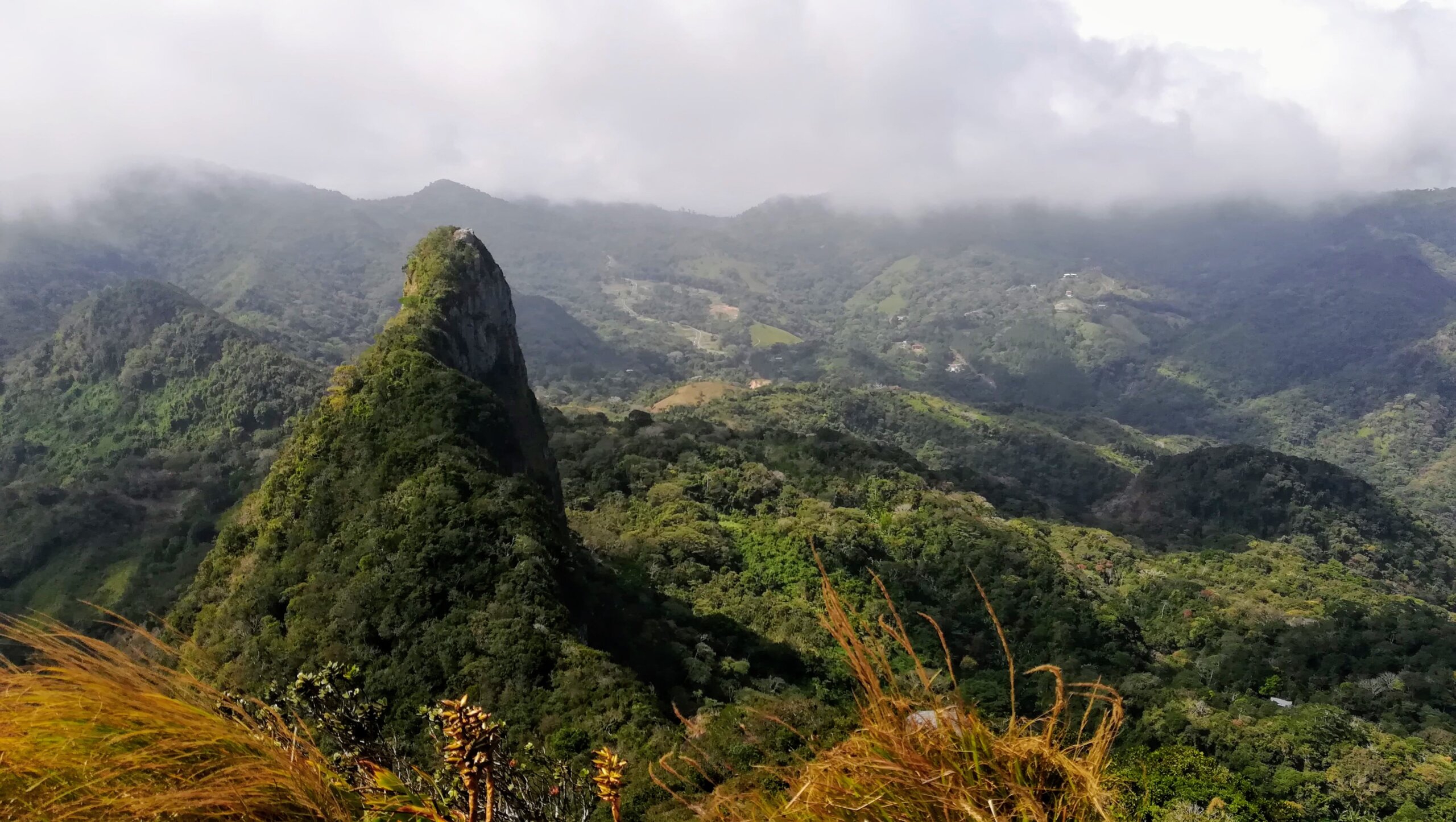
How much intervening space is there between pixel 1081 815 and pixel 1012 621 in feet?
163

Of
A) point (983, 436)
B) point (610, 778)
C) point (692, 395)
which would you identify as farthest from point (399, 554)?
point (983, 436)

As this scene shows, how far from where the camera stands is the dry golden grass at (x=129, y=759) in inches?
97.3

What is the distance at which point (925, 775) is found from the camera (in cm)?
273

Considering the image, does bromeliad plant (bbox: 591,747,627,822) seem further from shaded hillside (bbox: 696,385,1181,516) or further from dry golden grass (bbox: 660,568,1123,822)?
shaded hillside (bbox: 696,385,1181,516)

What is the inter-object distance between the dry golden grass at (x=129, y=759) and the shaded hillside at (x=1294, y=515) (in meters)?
101

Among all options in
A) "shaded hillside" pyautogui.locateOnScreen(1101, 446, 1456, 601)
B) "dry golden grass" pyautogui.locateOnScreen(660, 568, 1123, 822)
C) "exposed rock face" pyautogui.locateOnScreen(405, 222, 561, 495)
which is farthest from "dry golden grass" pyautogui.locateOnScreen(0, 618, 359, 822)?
"shaded hillside" pyautogui.locateOnScreen(1101, 446, 1456, 601)

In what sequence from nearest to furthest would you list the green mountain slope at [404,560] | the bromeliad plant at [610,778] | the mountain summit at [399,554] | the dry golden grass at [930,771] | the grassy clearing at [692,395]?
the dry golden grass at [930,771] → the bromeliad plant at [610,778] → the green mountain slope at [404,560] → the mountain summit at [399,554] → the grassy clearing at [692,395]

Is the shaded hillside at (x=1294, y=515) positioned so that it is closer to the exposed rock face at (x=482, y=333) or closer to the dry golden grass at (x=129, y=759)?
the exposed rock face at (x=482, y=333)

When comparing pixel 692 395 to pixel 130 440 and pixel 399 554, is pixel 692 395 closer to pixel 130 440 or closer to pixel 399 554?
pixel 130 440

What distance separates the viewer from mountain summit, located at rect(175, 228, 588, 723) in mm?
23641

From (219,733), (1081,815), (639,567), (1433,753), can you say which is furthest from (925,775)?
(1433,753)

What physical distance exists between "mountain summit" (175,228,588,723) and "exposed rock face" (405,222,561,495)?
3751mm

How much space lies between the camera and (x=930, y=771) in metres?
2.74

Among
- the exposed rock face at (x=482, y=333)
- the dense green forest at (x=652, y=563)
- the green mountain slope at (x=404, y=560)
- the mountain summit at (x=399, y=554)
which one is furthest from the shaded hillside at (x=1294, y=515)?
the green mountain slope at (x=404, y=560)
